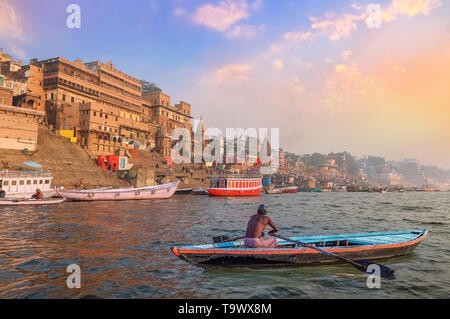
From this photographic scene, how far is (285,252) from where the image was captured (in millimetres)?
9609

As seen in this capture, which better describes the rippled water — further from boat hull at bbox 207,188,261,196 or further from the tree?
the tree

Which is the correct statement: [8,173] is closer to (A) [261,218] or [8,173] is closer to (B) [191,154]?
(A) [261,218]

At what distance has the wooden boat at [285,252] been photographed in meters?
9.41

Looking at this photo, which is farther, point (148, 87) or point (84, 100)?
point (148, 87)

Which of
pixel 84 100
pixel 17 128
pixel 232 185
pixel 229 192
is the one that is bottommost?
pixel 229 192

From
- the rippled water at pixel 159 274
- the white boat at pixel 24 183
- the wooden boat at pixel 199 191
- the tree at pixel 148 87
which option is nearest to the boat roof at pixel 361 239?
the rippled water at pixel 159 274

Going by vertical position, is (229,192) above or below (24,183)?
below

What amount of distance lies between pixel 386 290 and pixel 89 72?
2700 inches

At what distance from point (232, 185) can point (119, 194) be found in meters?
25.0

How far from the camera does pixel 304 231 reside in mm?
18422

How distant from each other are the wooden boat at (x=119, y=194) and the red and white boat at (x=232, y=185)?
1283 cm

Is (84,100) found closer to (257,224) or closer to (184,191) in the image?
(184,191)

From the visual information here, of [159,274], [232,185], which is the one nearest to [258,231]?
[159,274]
